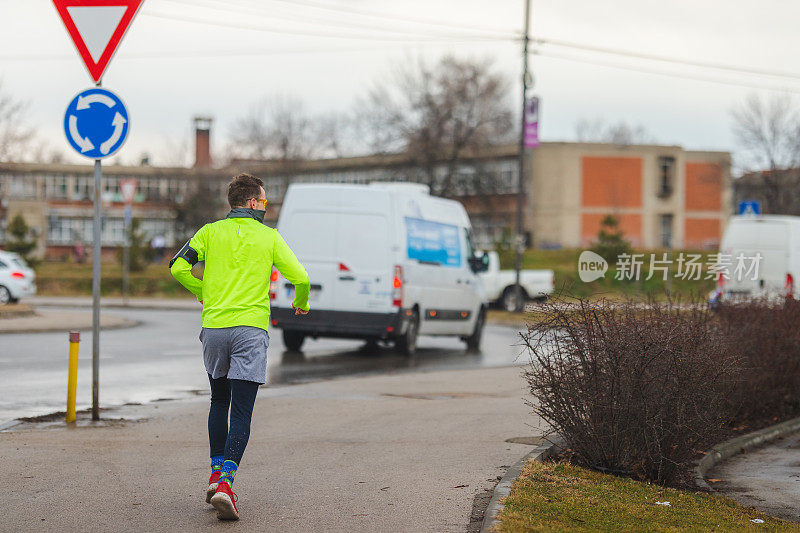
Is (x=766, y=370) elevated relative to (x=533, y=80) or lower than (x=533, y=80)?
lower

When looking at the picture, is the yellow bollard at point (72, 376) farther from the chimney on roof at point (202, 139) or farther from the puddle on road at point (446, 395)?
the chimney on roof at point (202, 139)

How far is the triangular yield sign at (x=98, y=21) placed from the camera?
30.6 feet

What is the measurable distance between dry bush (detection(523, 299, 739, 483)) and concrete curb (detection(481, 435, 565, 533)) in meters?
0.29

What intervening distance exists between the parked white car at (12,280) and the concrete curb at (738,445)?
2388 centimetres

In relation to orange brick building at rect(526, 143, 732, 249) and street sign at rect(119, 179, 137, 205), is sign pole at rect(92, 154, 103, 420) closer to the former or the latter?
street sign at rect(119, 179, 137, 205)

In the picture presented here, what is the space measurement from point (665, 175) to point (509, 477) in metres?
64.9

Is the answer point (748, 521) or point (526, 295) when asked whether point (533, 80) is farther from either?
point (748, 521)

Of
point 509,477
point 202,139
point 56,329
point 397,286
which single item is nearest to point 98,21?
point 509,477

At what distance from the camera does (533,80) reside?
32.8 meters

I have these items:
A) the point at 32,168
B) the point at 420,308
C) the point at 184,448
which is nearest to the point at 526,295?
the point at 420,308

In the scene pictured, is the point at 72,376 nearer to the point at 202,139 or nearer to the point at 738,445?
the point at 738,445

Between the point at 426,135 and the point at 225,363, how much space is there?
176 feet

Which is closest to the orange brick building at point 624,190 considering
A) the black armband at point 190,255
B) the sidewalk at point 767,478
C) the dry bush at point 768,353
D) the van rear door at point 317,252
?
the van rear door at point 317,252

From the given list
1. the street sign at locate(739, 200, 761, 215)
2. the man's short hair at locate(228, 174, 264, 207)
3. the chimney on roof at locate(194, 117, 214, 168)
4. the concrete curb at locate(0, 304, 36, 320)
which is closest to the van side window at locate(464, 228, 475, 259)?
the street sign at locate(739, 200, 761, 215)
